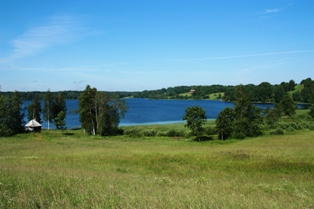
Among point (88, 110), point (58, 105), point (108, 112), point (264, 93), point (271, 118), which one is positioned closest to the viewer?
point (108, 112)

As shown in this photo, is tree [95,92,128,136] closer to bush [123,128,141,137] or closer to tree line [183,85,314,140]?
bush [123,128,141,137]

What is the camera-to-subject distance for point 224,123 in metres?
49.2

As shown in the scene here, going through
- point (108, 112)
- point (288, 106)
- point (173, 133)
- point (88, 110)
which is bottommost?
point (173, 133)

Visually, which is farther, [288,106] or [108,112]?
[288,106]

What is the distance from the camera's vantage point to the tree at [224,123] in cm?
4924

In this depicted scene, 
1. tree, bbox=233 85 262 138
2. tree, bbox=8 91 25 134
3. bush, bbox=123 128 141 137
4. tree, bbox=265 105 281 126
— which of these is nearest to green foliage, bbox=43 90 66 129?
tree, bbox=8 91 25 134

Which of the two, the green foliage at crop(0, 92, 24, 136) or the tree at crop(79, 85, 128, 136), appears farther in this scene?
the tree at crop(79, 85, 128, 136)

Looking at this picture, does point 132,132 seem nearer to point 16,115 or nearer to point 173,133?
point 173,133

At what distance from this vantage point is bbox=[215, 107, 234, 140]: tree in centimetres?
4924

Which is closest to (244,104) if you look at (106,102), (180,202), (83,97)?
(106,102)

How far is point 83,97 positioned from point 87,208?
60741 millimetres

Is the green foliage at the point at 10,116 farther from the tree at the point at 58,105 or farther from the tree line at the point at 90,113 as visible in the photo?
the tree at the point at 58,105

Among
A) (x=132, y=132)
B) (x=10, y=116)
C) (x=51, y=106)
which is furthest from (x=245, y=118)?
(x=51, y=106)

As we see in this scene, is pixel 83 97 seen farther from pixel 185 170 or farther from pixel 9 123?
pixel 185 170
